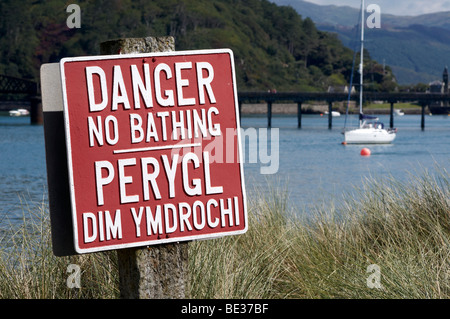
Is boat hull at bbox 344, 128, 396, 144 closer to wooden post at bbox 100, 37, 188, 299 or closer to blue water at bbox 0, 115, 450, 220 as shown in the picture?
blue water at bbox 0, 115, 450, 220

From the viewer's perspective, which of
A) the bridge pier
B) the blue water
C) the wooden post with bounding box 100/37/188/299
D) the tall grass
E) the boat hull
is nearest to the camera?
the wooden post with bounding box 100/37/188/299

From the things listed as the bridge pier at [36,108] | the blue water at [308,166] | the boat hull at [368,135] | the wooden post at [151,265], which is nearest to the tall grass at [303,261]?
the wooden post at [151,265]

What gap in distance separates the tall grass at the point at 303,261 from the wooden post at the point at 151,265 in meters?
0.77

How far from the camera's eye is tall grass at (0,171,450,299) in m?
5.68

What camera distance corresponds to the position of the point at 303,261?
7219 millimetres

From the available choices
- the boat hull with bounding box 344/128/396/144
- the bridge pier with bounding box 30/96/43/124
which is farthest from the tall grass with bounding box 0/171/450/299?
the bridge pier with bounding box 30/96/43/124

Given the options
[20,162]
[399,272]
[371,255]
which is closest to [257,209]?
[371,255]

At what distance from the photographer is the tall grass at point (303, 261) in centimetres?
568

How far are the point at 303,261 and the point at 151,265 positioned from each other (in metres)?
3.40

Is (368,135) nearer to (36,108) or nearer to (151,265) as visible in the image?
(151,265)

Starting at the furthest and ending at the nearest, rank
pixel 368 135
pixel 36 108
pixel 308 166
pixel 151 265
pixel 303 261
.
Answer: pixel 36 108
pixel 368 135
pixel 308 166
pixel 303 261
pixel 151 265

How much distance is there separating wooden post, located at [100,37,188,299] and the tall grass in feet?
2.52

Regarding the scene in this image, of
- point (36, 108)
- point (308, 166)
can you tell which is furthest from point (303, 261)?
point (36, 108)
